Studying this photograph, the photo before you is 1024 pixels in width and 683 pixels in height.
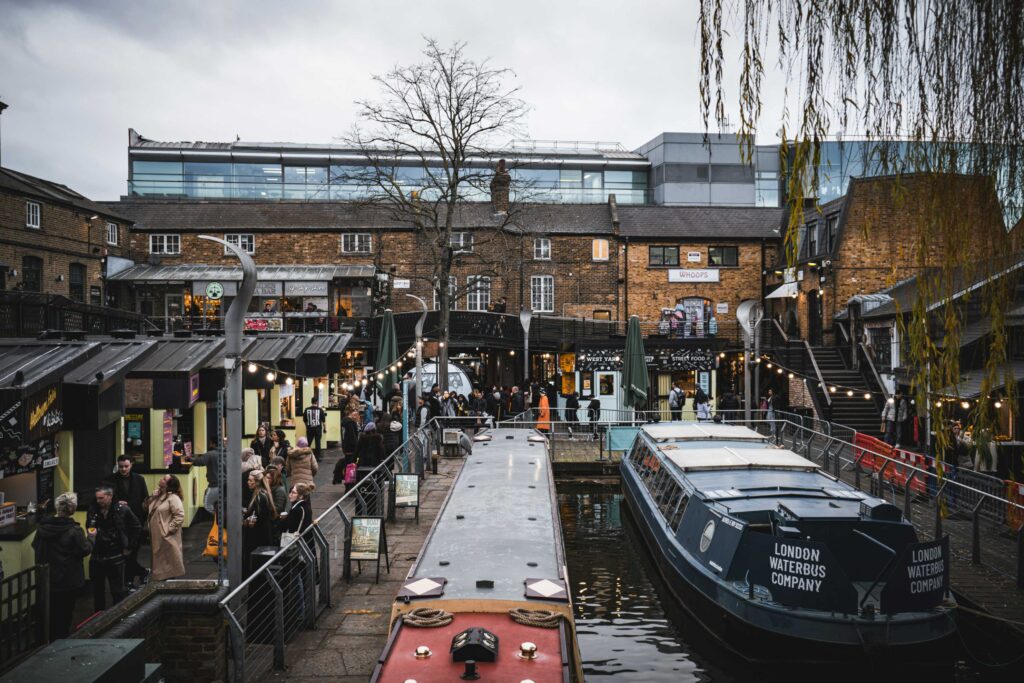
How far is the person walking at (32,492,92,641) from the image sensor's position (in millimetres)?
7832

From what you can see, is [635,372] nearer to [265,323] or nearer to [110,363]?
[110,363]

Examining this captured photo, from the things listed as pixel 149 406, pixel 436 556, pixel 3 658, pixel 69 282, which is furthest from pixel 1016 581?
pixel 69 282

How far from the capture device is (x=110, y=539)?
29.0 ft

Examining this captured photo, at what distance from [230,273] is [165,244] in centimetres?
435

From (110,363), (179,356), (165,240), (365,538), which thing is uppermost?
(165,240)

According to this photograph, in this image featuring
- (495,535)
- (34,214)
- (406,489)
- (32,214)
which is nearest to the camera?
(495,535)

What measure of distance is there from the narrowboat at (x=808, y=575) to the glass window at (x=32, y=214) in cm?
2608

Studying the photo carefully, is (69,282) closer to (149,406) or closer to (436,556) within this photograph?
(149,406)

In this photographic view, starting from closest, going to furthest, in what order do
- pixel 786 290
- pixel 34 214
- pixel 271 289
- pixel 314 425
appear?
pixel 314 425 < pixel 34 214 < pixel 786 290 < pixel 271 289

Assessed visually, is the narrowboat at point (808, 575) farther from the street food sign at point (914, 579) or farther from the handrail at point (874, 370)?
the handrail at point (874, 370)

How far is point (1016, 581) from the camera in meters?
10.2

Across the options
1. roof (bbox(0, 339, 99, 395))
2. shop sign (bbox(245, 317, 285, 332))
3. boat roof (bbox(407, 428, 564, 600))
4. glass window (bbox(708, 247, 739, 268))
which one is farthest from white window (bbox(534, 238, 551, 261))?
roof (bbox(0, 339, 99, 395))

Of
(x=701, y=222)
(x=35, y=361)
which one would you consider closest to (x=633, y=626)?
(x=35, y=361)

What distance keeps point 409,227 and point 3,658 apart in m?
29.7
